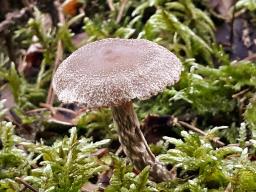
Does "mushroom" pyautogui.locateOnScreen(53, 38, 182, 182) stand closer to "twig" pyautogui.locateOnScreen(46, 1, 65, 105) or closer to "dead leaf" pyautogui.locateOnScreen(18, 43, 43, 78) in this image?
"twig" pyautogui.locateOnScreen(46, 1, 65, 105)

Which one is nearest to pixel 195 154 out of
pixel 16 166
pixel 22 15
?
pixel 16 166

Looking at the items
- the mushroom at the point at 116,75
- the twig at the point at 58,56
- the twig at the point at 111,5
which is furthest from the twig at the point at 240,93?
the twig at the point at 111,5

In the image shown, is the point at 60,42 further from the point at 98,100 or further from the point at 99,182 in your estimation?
the point at 98,100

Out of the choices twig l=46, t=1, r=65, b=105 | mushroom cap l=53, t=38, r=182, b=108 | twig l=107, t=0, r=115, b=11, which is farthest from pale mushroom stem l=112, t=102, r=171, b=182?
twig l=107, t=0, r=115, b=11

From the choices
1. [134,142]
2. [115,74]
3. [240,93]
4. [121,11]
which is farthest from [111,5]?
[115,74]

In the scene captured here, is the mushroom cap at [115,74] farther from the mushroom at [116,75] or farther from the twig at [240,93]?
the twig at [240,93]

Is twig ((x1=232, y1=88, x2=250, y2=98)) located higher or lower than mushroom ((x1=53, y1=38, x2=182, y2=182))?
lower

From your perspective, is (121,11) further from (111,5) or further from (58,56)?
(58,56)
